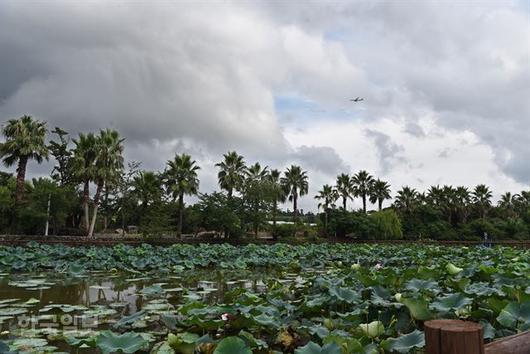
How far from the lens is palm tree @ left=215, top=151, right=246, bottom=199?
3453 cm

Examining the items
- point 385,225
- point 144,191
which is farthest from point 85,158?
point 385,225

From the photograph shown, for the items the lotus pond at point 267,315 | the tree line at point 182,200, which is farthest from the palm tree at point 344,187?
the lotus pond at point 267,315

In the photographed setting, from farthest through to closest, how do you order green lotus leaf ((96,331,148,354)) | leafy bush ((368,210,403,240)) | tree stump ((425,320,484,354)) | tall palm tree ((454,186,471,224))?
tall palm tree ((454,186,471,224))
leafy bush ((368,210,403,240))
green lotus leaf ((96,331,148,354))
tree stump ((425,320,484,354))

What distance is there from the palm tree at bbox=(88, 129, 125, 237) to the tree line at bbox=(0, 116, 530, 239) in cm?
6

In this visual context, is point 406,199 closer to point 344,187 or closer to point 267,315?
point 344,187

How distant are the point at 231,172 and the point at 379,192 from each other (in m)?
18.5

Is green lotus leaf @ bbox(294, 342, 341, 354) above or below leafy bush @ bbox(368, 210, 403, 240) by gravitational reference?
below

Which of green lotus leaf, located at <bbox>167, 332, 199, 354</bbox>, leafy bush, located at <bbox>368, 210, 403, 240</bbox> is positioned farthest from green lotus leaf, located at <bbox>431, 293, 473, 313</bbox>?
leafy bush, located at <bbox>368, 210, 403, 240</bbox>

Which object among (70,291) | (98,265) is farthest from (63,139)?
(70,291)

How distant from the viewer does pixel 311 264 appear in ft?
40.1

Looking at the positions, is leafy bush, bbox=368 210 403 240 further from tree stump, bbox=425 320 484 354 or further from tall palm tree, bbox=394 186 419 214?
tree stump, bbox=425 320 484 354

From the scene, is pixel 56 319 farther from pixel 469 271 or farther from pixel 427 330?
pixel 469 271

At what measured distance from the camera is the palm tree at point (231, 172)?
113 feet

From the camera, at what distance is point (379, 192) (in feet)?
150
